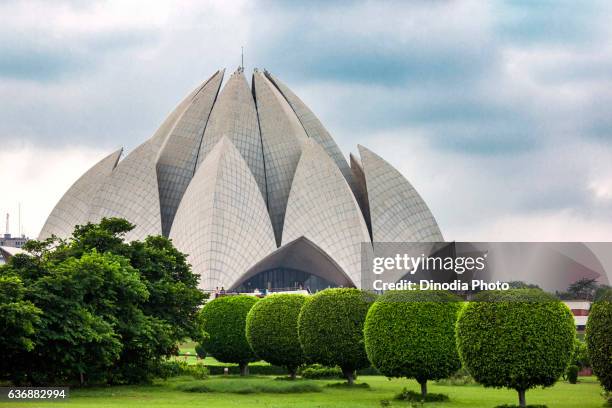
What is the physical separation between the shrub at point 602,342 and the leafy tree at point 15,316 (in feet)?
35.7

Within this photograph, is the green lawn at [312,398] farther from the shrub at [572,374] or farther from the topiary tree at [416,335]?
the shrub at [572,374]

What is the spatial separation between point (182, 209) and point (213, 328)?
24204 mm

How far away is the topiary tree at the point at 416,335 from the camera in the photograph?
20438 mm

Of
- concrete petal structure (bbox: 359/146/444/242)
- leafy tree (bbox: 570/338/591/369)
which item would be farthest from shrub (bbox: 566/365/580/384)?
concrete petal structure (bbox: 359/146/444/242)

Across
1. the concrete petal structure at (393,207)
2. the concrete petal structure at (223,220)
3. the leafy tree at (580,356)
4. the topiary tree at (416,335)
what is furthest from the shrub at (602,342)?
the concrete petal structure at (393,207)

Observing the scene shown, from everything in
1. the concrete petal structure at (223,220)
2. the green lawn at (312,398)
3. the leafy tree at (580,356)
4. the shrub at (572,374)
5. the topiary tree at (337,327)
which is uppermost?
the concrete petal structure at (223,220)

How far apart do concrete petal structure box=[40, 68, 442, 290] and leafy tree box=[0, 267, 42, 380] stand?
32067mm

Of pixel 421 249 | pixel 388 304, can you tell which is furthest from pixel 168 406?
pixel 421 249

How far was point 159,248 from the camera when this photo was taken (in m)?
28.3

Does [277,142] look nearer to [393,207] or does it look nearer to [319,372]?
[393,207]

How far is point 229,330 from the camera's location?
99.7ft

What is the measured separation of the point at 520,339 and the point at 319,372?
1448 cm

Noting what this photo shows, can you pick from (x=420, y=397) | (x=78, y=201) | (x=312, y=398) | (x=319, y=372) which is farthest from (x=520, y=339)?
(x=78, y=201)

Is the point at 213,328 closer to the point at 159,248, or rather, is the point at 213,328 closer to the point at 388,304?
the point at 159,248
